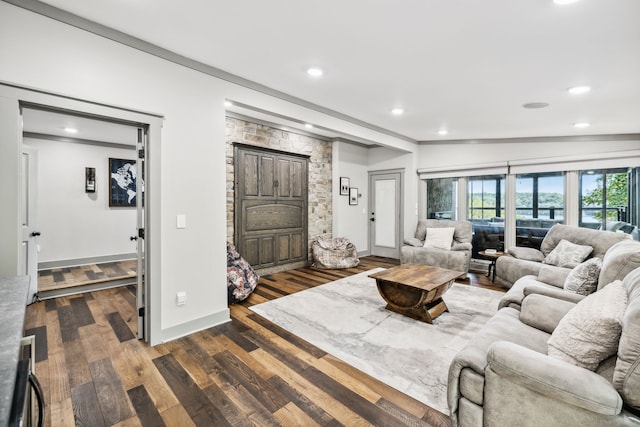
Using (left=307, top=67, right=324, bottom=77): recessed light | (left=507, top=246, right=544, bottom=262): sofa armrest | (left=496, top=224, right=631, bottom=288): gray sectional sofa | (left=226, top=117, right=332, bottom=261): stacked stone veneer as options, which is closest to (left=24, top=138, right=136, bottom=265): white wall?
(left=226, top=117, right=332, bottom=261): stacked stone veneer

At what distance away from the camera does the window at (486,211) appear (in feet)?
18.1

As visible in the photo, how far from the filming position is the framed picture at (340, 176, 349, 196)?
641 cm

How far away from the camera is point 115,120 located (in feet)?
8.00

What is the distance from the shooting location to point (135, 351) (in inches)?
101

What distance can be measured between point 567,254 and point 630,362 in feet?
10.7

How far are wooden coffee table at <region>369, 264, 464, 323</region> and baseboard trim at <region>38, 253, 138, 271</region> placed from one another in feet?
17.3

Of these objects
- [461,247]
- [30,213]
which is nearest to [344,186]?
[461,247]

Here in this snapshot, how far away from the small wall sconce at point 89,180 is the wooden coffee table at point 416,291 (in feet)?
18.0

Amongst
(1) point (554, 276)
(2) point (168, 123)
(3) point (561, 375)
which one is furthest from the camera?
(1) point (554, 276)

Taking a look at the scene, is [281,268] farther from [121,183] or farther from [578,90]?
[578,90]

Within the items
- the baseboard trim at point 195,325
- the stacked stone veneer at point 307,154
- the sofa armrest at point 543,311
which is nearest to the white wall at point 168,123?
the baseboard trim at point 195,325

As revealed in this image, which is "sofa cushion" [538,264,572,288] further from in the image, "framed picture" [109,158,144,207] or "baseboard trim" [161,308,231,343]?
"framed picture" [109,158,144,207]

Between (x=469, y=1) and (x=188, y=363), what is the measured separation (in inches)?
127

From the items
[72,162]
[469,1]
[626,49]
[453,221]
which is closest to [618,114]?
[626,49]
